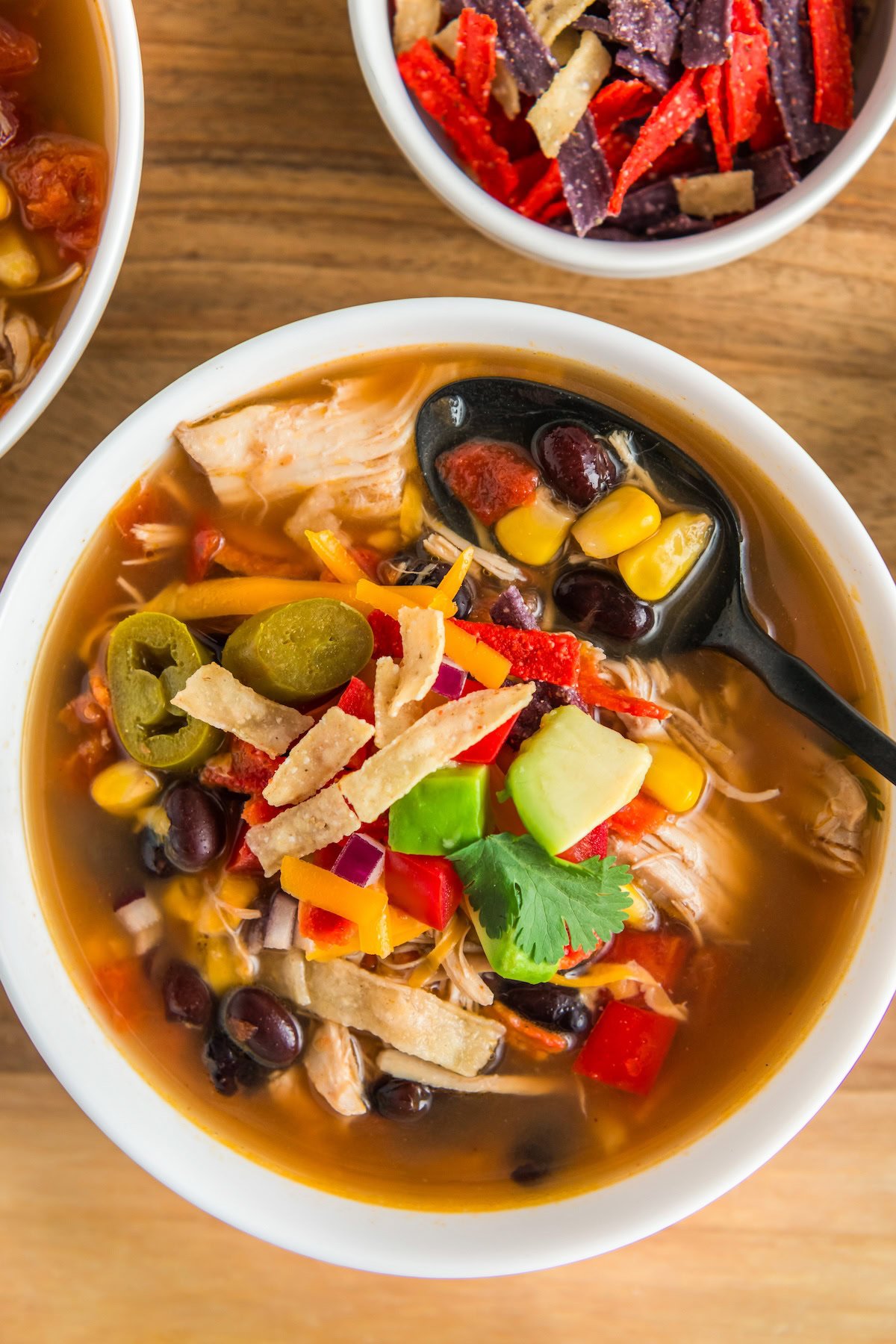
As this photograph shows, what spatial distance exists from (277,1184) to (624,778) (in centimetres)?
85

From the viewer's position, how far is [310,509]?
5.82 ft

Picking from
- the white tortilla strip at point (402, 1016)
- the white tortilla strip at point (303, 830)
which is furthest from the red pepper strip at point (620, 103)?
the white tortilla strip at point (402, 1016)

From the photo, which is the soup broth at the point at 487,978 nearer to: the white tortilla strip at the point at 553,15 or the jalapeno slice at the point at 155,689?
the jalapeno slice at the point at 155,689

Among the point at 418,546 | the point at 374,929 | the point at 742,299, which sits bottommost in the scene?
the point at 374,929

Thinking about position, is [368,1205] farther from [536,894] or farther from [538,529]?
[538,529]

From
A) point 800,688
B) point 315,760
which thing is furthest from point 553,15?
point 315,760

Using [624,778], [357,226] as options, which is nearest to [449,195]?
[357,226]

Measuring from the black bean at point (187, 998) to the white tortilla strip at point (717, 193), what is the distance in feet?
4.84

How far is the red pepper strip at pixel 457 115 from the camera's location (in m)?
1.72

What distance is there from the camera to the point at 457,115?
1.74 metres

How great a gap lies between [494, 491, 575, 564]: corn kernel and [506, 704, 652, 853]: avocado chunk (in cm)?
31

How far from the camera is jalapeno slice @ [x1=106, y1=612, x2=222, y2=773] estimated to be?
5.29 feet

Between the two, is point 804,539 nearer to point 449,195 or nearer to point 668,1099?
point 449,195

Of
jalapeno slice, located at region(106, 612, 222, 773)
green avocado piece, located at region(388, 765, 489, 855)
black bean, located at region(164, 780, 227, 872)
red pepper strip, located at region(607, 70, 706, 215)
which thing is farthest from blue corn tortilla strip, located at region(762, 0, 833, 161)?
black bean, located at region(164, 780, 227, 872)
